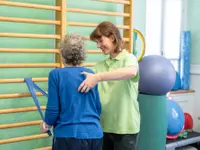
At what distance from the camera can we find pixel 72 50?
1.71m

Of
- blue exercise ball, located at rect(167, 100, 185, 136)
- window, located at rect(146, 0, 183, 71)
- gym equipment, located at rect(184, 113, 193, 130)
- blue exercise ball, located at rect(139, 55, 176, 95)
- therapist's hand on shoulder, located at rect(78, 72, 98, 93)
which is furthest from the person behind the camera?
window, located at rect(146, 0, 183, 71)

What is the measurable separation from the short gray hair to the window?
8.18ft

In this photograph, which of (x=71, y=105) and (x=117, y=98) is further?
(x=117, y=98)

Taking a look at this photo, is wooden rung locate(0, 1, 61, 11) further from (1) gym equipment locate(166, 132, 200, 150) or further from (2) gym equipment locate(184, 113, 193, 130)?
(2) gym equipment locate(184, 113, 193, 130)

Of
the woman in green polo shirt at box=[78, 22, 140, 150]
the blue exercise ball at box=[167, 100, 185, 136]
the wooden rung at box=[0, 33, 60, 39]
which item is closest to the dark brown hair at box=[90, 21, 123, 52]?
the woman in green polo shirt at box=[78, 22, 140, 150]

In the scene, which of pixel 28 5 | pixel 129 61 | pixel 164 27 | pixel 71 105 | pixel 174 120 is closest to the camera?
pixel 71 105

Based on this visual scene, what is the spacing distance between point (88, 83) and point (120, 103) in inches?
16.6

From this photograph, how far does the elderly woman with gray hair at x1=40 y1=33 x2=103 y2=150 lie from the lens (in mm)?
1679

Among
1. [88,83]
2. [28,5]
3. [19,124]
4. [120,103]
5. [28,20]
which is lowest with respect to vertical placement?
[19,124]

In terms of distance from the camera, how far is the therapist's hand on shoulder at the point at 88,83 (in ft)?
5.48

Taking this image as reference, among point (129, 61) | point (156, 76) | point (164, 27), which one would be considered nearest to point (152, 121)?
point (156, 76)

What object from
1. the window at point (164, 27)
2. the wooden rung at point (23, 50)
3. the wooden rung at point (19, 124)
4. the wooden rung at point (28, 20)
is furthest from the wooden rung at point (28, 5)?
the window at point (164, 27)

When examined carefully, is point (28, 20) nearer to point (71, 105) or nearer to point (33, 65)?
point (33, 65)

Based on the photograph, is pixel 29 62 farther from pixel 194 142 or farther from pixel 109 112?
pixel 194 142
